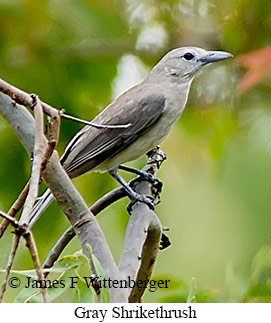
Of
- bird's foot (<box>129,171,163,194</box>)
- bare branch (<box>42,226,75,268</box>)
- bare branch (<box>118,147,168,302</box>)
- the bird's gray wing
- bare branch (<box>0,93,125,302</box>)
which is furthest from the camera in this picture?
the bird's gray wing

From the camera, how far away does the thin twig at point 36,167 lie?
1.16 meters

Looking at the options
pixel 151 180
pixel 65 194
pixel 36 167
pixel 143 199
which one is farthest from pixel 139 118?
pixel 36 167

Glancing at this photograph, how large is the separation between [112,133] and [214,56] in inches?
16.4

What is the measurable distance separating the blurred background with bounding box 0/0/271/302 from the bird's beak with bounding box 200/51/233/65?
0.06 metres

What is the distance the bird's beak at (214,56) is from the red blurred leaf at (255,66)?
2.3 inches

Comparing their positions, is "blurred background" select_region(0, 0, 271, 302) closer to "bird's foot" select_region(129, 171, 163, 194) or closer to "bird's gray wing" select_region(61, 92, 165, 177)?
"bird's gray wing" select_region(61, 92, 165, 177)

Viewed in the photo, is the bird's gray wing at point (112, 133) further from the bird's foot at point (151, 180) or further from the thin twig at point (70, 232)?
the thin twig at point (70, 232)

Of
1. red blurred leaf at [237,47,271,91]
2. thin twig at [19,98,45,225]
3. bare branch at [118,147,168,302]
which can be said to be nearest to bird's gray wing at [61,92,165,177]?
red blurred leaf at [237,47,271,91]

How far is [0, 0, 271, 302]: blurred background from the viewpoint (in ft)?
8.38

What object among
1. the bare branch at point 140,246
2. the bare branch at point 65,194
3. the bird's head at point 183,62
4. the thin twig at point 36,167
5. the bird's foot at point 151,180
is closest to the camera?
the thin twig at point 36,167

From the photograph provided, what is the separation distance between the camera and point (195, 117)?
284cm

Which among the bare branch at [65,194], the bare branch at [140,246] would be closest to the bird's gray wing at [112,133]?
the bare branch at [140,246]

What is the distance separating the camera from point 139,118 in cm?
286

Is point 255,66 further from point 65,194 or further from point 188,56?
point 65,194
